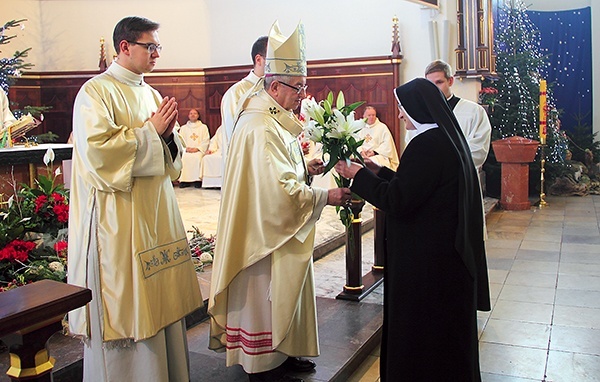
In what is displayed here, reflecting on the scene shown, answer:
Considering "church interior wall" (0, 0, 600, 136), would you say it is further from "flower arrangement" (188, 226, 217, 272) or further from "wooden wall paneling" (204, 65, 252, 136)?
"flower arrangement" (188, 226, 217, 272)

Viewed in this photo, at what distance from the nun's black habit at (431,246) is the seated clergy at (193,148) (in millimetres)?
7851

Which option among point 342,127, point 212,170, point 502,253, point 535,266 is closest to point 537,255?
point 502,253

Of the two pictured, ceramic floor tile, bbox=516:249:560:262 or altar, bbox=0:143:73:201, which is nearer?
altar, bbox=0:143:73:201

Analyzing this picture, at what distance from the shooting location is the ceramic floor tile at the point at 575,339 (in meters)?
3.56

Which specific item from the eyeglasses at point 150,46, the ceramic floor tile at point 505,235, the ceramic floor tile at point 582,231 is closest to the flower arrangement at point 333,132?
the eyeglasses at point 150,46

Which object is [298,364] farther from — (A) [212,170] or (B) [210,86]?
(B) [210,86]

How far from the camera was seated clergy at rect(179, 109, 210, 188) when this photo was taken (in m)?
10.1

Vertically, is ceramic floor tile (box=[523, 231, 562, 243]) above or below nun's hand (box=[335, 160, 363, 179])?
below

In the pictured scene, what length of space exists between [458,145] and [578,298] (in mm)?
2744

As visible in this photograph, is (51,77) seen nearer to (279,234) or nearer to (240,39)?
(240,39)

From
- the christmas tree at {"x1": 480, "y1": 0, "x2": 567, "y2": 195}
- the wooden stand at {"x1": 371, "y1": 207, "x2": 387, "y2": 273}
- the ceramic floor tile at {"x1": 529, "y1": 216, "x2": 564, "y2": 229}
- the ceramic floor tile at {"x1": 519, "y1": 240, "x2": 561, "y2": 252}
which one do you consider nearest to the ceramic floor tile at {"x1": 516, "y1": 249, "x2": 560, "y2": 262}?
the ceramic floor tile at {"x1": 519, "y1": 240, "x2": 561, "y2": 252}

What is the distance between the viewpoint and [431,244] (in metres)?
2.40

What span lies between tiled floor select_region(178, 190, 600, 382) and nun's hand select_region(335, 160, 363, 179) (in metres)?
1.24

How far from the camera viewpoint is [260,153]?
2574mm
